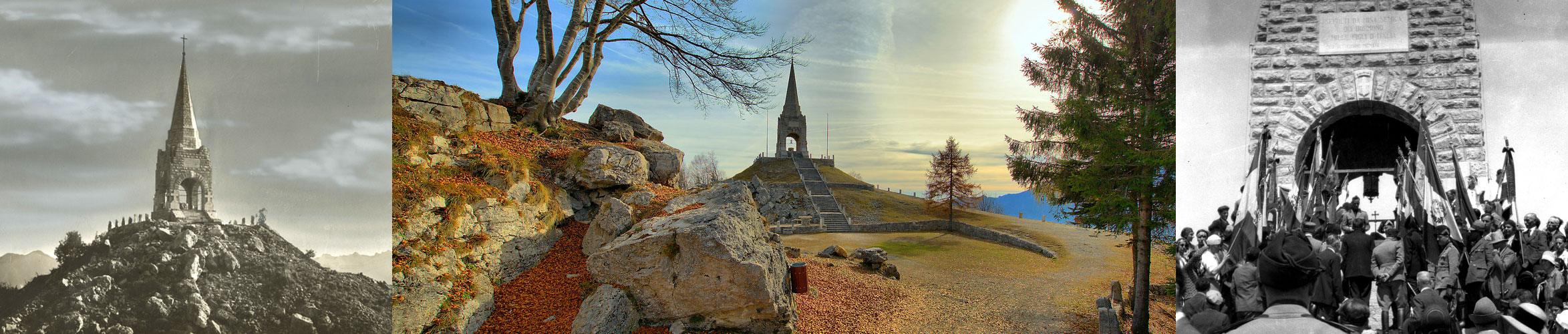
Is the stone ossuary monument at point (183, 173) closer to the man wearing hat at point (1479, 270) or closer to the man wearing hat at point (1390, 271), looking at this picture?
the man wearing hat at point (1390, 271)

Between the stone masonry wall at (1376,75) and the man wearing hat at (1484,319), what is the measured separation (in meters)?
0.76

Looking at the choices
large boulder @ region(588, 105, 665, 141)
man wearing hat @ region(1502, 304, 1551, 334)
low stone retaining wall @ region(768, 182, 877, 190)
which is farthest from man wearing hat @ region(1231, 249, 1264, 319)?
low stone retaining wall @ region(768, 182, 877, 190)

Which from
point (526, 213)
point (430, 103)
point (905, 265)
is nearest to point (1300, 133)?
point (905, 265)

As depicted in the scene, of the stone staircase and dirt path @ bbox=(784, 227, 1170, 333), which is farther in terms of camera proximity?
the stone staircase

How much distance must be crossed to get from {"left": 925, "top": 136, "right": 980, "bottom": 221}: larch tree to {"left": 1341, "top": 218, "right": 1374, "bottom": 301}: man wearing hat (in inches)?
288

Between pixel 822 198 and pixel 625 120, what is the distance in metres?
7.66

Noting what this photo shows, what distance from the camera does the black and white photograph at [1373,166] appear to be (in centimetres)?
282

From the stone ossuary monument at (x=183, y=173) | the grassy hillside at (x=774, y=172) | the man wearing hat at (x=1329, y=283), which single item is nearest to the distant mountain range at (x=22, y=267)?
the stone ossuary monument at (x=183, y=173)

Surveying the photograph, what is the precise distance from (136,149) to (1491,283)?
759cm

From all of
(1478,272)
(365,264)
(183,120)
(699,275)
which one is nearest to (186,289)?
(365,264)

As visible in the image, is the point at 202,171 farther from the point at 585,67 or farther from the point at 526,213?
the point at 585,67

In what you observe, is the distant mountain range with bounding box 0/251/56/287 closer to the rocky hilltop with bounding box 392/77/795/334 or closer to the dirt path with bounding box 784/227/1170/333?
the rocky hilltop with bounding box 392/77/795/334

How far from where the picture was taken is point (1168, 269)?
6.75 meters

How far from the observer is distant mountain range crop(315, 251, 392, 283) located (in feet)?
10.8
